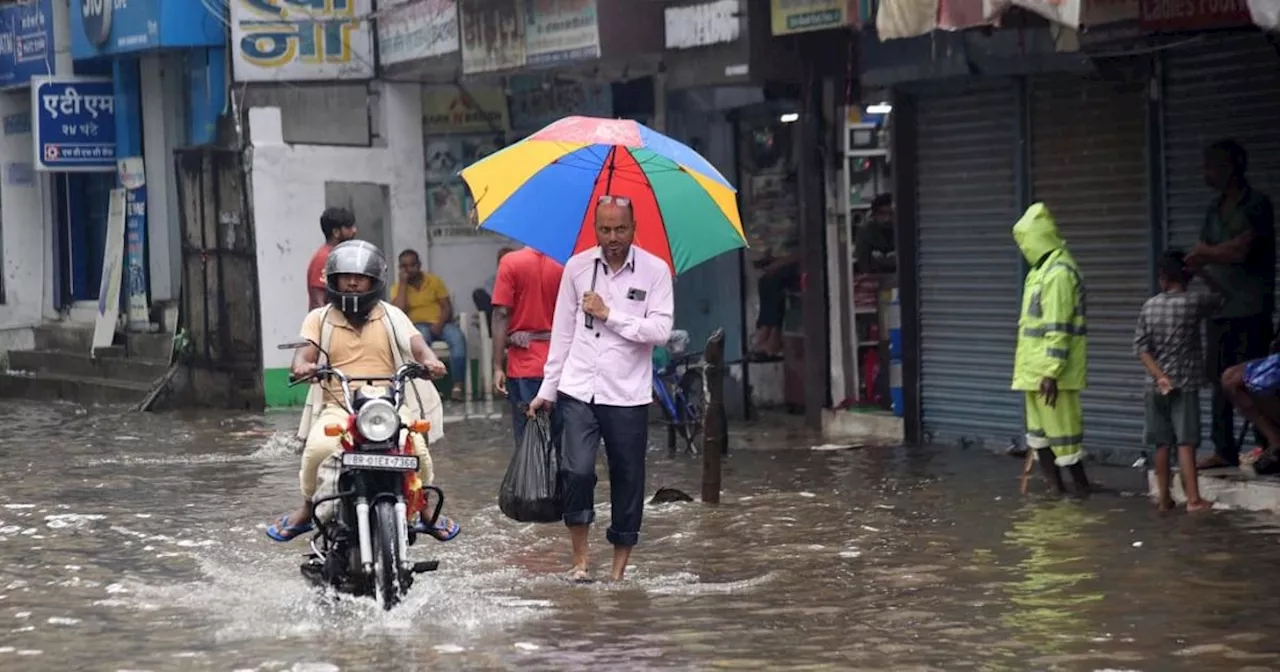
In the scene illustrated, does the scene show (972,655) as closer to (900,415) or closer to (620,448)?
(620,448)

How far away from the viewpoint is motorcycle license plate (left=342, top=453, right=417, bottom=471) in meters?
8.34

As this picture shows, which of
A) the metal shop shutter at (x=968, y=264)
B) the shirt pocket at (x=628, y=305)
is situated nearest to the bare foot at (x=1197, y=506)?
the metal shop shutter at (x=968, y=264)

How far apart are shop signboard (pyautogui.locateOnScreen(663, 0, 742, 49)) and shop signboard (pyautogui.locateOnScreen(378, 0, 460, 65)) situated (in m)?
3.49

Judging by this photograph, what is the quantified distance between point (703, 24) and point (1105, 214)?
Result: 4014mm

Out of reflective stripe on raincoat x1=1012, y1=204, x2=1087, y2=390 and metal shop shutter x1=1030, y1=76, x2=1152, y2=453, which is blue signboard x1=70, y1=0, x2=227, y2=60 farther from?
reflective stripe on raincoat x1=1012, y1=204, x2=1087, y2=390

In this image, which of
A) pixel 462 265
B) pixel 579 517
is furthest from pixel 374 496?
pixel 462 265

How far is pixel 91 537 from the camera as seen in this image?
11875 mm

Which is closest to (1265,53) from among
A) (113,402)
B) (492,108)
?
(492,108)

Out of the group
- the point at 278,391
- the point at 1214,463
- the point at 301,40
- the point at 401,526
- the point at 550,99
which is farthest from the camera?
the point at 550,99

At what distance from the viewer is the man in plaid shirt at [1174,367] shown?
37.8 feet

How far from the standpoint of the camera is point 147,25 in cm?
2242

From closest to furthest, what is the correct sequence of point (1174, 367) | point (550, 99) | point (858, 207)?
point (1174, 367)
point (858, 207)
point (550, 99)

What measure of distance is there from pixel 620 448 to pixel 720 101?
396 inches

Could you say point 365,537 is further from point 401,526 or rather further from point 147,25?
point 147,25
